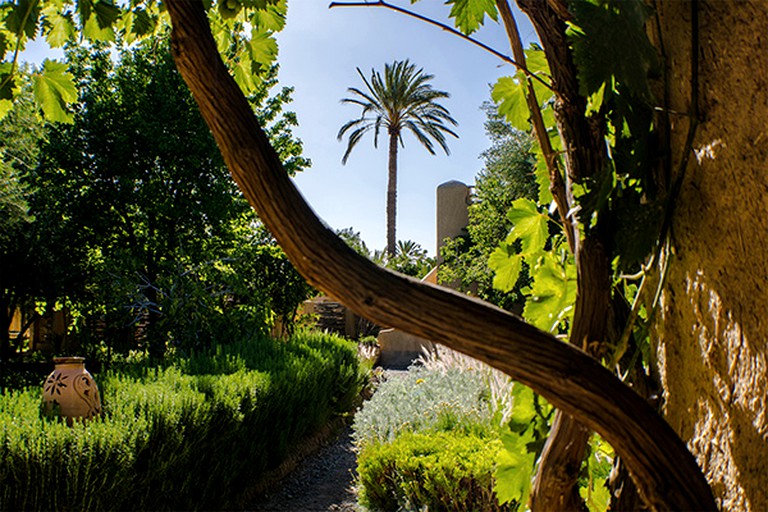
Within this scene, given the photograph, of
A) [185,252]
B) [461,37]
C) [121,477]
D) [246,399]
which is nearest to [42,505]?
[121,477]

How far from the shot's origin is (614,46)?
2.00 ft

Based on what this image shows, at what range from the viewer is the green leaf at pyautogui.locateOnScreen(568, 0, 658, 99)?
601 mm

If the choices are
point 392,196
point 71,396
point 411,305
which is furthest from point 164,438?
point 392,196

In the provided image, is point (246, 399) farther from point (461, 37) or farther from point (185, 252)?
point (185, 252)

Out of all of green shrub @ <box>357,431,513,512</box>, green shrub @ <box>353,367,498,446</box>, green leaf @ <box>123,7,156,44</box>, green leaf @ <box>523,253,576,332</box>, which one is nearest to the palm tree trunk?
green shrub @ <box>353,367,498,446</box>

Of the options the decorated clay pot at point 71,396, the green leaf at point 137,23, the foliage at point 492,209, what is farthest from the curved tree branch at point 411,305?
the foliage at point 492,209

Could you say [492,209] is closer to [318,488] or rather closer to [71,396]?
[318,488]

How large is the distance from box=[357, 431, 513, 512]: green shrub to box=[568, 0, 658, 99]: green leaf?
10.9ft

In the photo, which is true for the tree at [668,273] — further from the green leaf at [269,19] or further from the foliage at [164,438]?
the foliage at [164,438]

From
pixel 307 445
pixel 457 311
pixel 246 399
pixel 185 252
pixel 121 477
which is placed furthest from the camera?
pixel 185 252

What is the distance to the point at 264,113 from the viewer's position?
531 inches

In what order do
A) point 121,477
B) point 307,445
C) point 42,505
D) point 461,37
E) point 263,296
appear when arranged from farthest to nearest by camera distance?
point 263,296
point 307,445
point 121,477
point 42,505
point 461,37

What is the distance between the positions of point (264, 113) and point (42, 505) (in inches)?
440

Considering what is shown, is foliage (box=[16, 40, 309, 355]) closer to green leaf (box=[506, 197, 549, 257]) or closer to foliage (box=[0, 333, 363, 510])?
foliage (box=[0, 333, 363, 510])
